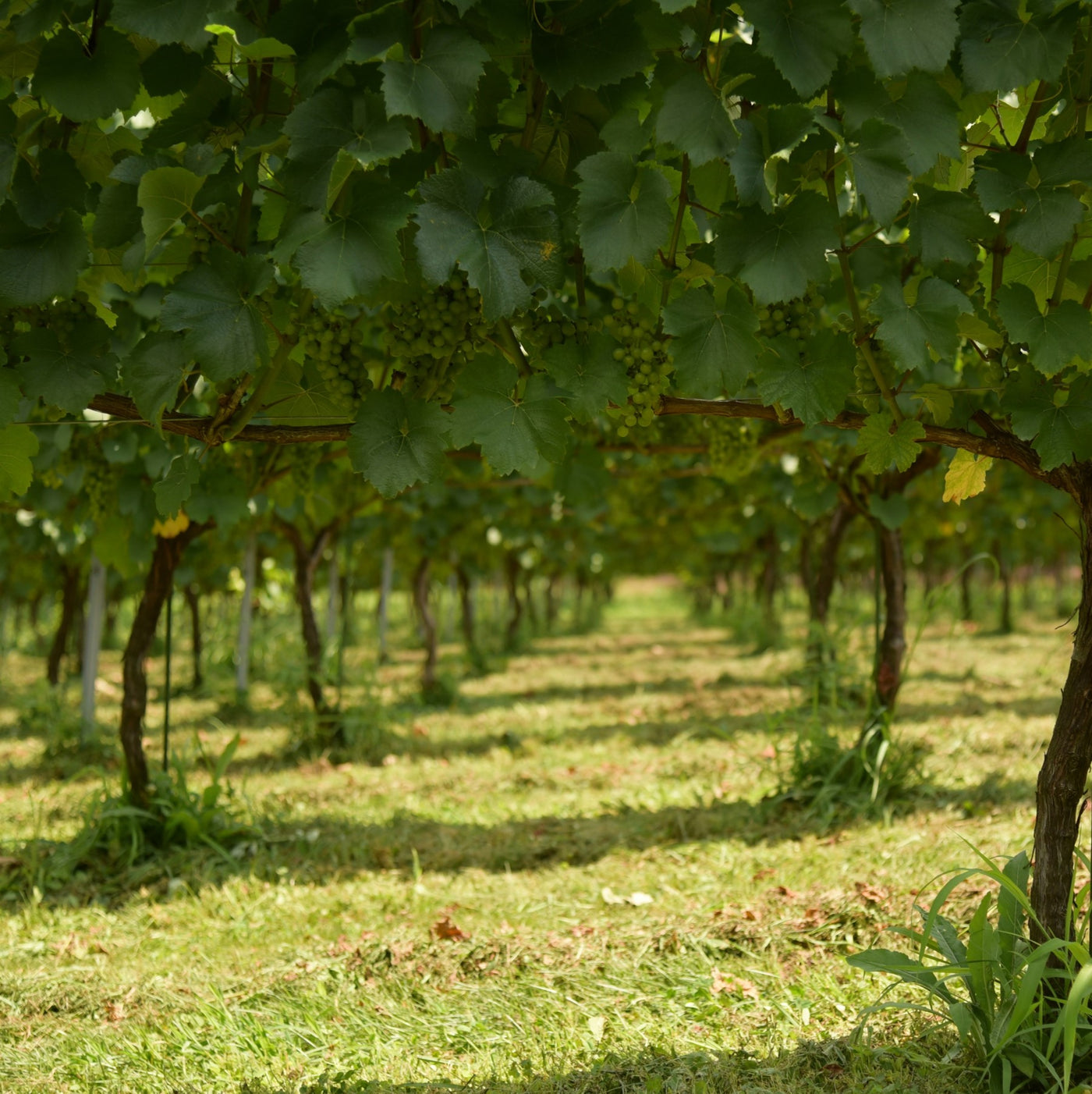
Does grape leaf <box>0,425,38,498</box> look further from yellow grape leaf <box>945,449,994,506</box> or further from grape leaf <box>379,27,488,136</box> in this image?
Answer: yellow grape leaf <box>945,449,994,506</box>

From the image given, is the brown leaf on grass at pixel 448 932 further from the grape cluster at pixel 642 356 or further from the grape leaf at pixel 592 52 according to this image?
the grape leaf at pixel 592 52

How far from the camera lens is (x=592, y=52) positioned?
150cm

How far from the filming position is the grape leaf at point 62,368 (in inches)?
70.7

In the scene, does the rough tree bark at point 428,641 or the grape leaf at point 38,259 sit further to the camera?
the rough tree bark at point 428,641

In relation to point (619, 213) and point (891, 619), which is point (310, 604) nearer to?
point (891, 619)

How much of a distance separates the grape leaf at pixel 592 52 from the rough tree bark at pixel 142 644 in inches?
133

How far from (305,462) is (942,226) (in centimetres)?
260

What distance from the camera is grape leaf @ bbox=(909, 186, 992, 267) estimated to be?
5.28ft

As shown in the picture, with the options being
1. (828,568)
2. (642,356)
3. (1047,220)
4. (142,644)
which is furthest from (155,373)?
(828,568)

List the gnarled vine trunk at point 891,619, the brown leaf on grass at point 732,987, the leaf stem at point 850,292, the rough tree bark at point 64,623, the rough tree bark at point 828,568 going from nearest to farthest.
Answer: the leaf stem at point 850,292
the brown leaf on grass at point 732,987
the gnarled vine trunk at point 891,619
the rough tree bark at point 828,568
the rough tree bark at point 64,623

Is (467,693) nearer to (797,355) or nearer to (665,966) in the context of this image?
(665,966)

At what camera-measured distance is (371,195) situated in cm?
149

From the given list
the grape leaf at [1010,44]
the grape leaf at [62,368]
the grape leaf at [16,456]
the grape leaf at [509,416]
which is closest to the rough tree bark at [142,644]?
the grape leaf at [16,456]

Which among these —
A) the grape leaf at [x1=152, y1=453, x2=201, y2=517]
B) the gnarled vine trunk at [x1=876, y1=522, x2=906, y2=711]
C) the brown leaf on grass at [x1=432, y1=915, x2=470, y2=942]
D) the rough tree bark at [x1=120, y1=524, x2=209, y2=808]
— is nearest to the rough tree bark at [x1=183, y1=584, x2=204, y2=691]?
the rough tree bark at [x1=120, y1=524, x2=209, y2=808]
